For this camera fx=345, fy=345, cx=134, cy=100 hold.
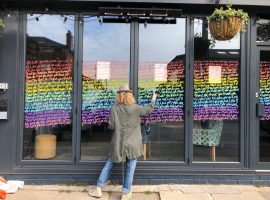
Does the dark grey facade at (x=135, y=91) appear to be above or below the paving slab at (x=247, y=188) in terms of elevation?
above

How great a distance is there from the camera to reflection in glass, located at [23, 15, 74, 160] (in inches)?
247

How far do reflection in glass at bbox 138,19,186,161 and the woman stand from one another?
0.83 metres

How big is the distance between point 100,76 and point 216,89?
2164 millimetres

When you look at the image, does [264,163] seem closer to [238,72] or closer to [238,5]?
[238,72]

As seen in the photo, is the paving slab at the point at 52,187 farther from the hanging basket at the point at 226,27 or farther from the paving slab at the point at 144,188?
the hanging basket at the point at 226,27

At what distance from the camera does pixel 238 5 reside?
609cm

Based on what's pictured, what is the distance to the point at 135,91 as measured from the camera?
6.27 metres

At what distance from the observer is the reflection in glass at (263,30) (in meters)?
6.39

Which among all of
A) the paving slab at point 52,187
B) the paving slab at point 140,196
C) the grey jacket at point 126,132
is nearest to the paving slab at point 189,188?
the paving slab at point 140,196

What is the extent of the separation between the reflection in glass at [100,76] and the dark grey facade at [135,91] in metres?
0.13

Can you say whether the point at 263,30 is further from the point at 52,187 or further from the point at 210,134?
the point at 52,187

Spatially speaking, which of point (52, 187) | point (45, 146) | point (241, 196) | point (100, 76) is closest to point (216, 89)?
point (241, 196)

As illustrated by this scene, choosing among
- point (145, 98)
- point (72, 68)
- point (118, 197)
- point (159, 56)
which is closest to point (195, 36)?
point (159, 56)

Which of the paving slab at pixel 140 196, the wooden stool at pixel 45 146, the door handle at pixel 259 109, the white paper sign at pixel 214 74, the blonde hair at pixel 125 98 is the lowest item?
the paving slab at pixel 140 196
